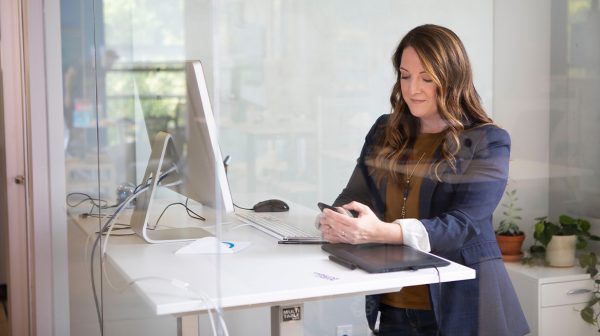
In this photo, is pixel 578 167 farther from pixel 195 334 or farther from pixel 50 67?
pixel 50 67

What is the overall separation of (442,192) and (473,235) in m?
0.11

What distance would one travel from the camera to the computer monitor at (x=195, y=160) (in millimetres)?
1460

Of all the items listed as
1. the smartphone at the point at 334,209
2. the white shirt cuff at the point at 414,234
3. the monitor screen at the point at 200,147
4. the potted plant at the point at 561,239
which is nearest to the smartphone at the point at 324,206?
the smartphone at the point at 334,209

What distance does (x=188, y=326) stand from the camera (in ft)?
5.17

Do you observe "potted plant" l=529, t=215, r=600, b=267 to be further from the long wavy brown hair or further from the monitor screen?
the monitor screen

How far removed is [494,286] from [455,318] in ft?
0.34

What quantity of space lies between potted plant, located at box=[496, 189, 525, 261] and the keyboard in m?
0.45

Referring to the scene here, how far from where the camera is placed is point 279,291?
4.94 ft

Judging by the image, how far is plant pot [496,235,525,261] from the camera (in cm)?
161

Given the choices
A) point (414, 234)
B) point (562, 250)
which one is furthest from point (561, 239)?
point (414, 234)

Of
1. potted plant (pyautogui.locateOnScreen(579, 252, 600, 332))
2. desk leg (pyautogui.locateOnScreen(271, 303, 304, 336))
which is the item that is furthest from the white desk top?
potted plant (pyautogui.locateOnScreen(579, 252, 600, 332))

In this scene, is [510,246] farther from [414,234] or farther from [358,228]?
[358,228]

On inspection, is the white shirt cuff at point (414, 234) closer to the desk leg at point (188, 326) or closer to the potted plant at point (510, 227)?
the potted plant at point (510, 227)

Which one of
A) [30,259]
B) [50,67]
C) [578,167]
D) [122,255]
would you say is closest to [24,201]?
[30,259]
